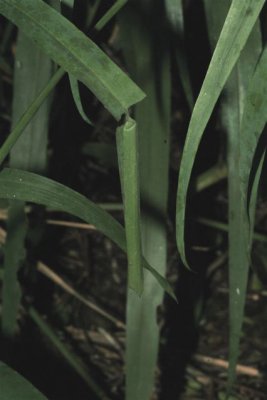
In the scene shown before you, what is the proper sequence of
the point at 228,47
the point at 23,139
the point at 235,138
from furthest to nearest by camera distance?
the point at 23,139 → the point at 235,138 → the point at 228,47

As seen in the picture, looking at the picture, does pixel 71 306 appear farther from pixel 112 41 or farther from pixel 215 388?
pixel 112 41

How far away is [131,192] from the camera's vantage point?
37cm

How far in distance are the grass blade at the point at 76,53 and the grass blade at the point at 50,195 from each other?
4.9 inches

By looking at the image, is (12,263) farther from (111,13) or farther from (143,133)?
(111,13)

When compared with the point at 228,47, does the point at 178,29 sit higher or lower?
higher

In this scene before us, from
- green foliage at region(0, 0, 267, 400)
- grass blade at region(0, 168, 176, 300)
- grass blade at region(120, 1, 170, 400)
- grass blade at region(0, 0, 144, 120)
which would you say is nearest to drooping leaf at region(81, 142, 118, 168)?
green foliage at region(0, 0, 267, 400)

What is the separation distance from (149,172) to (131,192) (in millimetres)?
339

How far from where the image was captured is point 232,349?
0.69 m

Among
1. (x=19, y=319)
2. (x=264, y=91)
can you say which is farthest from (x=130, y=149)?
(x=19, y=319)

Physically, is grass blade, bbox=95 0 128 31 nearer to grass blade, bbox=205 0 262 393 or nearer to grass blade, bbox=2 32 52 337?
grass blade, bbox=205 0 262 393

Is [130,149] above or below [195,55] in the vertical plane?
below

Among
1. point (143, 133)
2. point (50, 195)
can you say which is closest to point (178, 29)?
point (143, 133)

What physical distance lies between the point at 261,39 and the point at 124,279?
2.15 feet

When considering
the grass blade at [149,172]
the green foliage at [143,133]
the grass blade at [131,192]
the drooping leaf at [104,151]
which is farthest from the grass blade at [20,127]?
the drooping leaf at [104,151]
